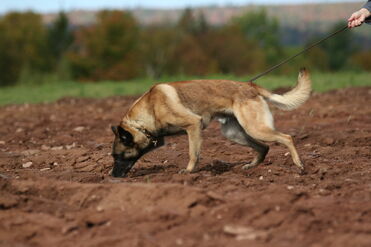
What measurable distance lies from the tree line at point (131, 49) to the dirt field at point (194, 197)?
55.2 metres

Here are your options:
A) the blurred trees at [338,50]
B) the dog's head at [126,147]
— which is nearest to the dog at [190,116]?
the dog's head at [126,147]

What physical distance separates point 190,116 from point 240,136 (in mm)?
895

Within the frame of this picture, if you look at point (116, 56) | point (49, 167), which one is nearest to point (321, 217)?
point (49, 167)

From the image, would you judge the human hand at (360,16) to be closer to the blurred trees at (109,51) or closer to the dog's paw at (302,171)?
the dog's paw at (302,171)

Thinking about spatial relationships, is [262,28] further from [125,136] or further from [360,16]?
Answer: [125,136]

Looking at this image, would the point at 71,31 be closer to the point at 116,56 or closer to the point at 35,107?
the point at 116,56

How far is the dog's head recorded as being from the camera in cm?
671

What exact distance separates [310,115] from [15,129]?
635 centimetres

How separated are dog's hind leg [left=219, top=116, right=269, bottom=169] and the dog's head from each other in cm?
104

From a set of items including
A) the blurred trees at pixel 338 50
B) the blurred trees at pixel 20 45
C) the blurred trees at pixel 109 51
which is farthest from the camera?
the blurred trees at pixel 338 50

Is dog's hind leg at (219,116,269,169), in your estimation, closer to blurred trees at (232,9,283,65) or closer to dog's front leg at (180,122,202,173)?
dog's front leg at (180,122,202,173)

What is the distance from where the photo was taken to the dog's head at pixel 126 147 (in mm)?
6711

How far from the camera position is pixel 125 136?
671 centimetres

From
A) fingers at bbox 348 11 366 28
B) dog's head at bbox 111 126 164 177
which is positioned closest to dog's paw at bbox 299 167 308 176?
dog's head at bbox 111 126 164 177
